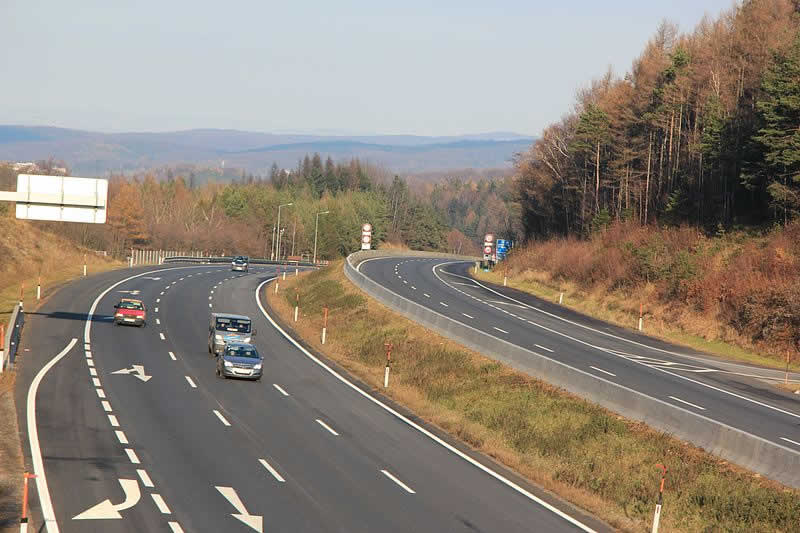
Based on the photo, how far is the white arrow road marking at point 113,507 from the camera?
56.2ft

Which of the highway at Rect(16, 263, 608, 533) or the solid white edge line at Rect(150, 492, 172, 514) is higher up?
the solid white edge line at Rect(150, 492, 172, 514)

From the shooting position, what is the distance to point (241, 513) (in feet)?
59.1

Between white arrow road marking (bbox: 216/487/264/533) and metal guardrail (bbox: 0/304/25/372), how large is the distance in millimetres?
15623

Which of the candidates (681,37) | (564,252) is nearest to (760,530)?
(564,252)

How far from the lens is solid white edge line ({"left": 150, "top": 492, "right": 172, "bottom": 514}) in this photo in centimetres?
1786

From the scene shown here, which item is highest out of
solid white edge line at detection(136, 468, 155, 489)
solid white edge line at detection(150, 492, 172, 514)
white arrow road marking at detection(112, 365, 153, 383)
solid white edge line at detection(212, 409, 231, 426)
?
solid white edge line at detection(150, 492, 172, 514)

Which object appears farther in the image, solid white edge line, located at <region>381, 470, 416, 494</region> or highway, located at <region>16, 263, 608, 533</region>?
solid white edge line, located at <region>381, 470, 416, 494</region>

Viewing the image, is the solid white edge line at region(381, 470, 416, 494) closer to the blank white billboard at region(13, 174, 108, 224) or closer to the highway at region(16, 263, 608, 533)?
the highway at region(16, 263, 608, 533)

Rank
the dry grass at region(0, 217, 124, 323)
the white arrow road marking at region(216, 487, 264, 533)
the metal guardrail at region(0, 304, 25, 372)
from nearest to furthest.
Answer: the white arrow road marking at region(216, 487, 264, 533) → the metal guardrail at region(0, 304, 25, 372) → the dry grass at region(0, 217, 124, 323)

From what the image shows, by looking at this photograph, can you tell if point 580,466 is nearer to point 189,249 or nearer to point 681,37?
point 681,37

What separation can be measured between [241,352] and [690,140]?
53.6 m

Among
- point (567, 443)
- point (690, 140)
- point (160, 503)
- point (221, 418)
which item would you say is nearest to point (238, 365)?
point (221, 418)

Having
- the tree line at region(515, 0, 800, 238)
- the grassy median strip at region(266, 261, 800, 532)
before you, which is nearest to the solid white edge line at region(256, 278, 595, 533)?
the grassy median strip at region(266, 261, 800, 532)

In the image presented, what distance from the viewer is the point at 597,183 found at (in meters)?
88.5
